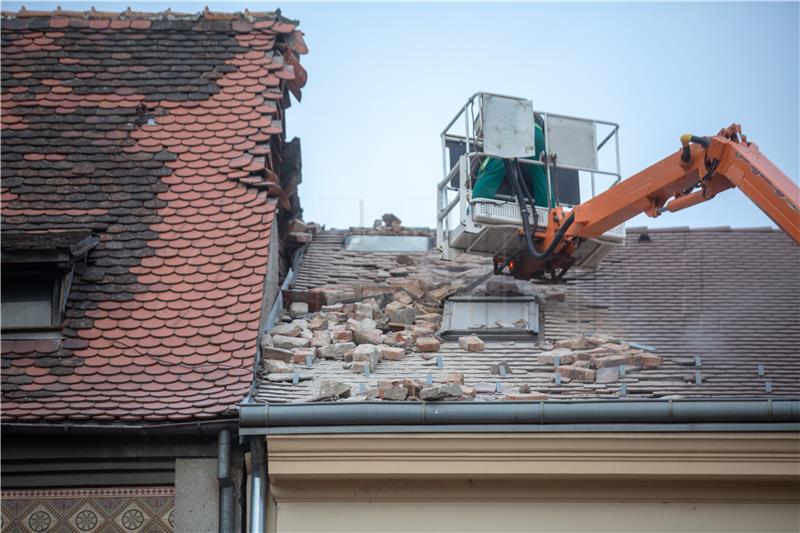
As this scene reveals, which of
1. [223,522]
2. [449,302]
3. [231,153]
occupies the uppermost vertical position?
[231,153]

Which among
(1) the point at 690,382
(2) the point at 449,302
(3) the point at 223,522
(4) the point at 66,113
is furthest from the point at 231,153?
(1) the point at 690,382

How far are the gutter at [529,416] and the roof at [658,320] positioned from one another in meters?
0.60

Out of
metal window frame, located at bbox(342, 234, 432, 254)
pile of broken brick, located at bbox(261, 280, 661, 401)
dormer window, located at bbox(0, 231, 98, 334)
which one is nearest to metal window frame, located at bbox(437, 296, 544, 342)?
pile of broken brick, located at bbox(261, 280, 661, 401)

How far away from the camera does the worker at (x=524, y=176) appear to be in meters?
12.7

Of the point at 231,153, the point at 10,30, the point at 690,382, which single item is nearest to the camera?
the point at 690,382

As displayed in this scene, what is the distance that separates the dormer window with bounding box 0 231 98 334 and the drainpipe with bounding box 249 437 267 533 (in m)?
2.51

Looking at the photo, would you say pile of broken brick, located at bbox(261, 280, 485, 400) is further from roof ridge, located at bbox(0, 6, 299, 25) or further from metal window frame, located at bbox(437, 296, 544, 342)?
roof ridge, located at bbox(0, 6, 299, 25)

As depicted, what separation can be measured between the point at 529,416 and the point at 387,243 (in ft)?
20.2

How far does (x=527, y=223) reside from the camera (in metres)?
12.6

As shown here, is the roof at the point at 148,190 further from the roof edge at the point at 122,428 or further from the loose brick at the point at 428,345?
the loose brick at the point at 428,345

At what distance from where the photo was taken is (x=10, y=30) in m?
13.6

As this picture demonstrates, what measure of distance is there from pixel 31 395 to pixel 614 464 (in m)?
4.87

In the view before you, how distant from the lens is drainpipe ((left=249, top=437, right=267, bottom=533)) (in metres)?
9.27

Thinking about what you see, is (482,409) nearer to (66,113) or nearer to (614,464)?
(614,464)
